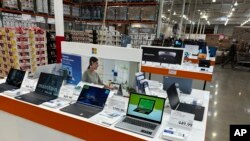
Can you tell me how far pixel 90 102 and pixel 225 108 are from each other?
12.0ft

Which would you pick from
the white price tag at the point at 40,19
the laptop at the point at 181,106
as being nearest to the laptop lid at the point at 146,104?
the laptop at the point at 181,106

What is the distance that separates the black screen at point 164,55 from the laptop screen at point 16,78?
2.19 meters

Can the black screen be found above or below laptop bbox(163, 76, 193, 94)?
above

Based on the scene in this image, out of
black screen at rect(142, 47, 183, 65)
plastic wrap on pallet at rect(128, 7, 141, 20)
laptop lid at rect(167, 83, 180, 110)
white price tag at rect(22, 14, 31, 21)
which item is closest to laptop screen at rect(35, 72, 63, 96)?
laptop lid at rect(167, 83, 180, 110)

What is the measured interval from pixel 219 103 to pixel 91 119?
13.3ft

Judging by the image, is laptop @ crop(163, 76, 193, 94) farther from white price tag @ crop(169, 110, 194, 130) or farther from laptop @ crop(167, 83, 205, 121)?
white price tag @ crop(169, 110, 194, 130)

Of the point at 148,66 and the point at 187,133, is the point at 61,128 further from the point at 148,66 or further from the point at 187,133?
the point at 148,66

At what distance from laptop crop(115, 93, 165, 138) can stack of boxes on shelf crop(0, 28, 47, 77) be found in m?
3.13

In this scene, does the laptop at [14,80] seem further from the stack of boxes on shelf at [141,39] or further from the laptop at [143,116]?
the stack of boxes on shelf at [141,39]

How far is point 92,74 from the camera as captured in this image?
1950 millimetres

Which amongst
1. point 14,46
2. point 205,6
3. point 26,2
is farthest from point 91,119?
point 205,6

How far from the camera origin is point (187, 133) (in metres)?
1.22

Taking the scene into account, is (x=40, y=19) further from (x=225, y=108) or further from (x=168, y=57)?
(x=225, y=108)

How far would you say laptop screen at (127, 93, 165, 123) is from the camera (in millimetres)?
1368
